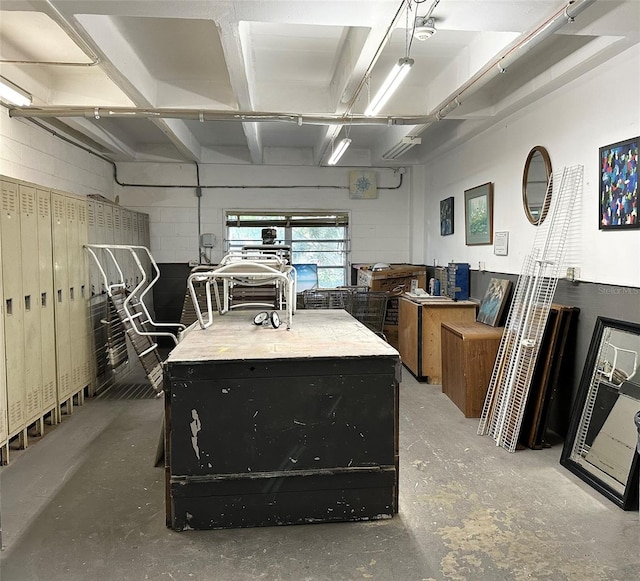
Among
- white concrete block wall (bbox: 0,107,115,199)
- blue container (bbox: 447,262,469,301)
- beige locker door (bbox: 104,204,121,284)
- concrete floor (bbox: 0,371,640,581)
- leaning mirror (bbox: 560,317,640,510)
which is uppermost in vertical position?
white concrete block wall (bbox: 0,107,115,199)

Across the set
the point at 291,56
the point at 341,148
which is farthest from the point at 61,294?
the point at 341,148

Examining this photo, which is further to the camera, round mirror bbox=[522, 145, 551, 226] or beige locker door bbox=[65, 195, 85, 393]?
beige locker door bbox=[65, 195, 85, 393]

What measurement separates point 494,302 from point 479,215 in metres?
1.15

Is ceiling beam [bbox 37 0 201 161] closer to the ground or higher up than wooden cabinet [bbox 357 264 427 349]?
higher up

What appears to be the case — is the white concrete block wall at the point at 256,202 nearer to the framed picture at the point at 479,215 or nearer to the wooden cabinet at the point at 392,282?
the wooden cabinet at the point at 392,282

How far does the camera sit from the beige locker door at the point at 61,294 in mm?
4383

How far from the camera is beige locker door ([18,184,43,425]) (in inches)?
151

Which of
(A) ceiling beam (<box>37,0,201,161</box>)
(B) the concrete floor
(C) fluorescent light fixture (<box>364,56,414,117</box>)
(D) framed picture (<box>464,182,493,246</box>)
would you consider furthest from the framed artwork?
(A) ceiling beam (<box>37,0,201,161</box>)

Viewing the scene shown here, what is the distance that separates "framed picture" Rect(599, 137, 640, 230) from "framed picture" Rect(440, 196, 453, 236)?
10.1ft

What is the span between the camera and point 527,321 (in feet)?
12.6

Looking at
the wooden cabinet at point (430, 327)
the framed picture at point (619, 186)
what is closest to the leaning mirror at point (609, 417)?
the framed picture at point (619, 186)

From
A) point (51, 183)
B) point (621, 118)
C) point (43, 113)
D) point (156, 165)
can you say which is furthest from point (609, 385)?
point (156, 165)

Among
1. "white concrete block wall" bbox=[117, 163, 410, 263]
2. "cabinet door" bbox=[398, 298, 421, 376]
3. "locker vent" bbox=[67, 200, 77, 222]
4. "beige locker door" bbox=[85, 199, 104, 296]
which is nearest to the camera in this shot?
"locker vent" bbox=[67, 200, 77, 222]

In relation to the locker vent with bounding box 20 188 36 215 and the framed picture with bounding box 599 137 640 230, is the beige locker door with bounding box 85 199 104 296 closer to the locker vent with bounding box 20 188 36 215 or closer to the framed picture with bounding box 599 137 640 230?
the locker vent with bounding box 20 188 36 215
